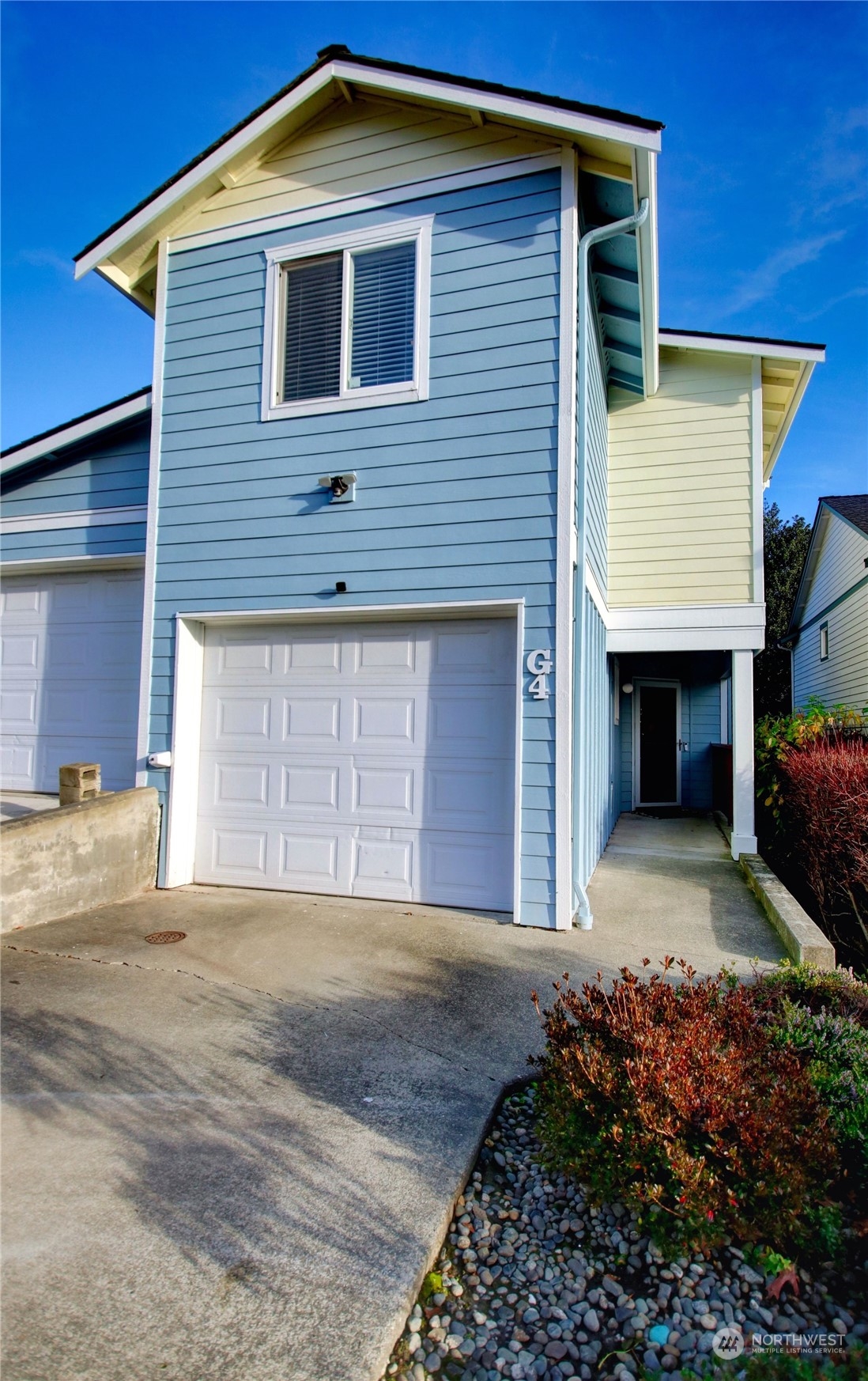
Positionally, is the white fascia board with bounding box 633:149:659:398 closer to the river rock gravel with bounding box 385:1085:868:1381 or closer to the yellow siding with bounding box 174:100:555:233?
the yellow siding with bounding box 174:100:555:233

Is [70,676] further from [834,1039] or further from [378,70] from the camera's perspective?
[834,1039]

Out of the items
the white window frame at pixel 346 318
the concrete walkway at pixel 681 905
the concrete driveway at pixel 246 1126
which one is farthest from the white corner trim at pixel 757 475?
the concrete driveway at pixel 246 1126

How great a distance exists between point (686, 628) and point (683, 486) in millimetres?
1675

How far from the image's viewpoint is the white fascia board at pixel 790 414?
8141mm

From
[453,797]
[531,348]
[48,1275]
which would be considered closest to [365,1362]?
[48,1275]

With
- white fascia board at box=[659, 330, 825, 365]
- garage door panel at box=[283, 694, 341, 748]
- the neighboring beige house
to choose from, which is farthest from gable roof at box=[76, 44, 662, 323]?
the neighboring beige house

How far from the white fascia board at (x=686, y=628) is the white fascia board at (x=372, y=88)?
473 centimetres

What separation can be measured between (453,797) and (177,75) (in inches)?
285

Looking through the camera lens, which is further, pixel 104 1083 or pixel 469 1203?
pixel 104 1083

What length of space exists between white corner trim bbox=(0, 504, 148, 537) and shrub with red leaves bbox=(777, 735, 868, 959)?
21.6ft

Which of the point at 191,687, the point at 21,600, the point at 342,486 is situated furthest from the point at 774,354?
the point at 21,600

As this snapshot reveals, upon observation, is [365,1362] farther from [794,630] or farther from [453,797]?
[794,630]

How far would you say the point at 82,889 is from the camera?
5.59 metres

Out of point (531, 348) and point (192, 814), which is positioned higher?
point (531, 348)
